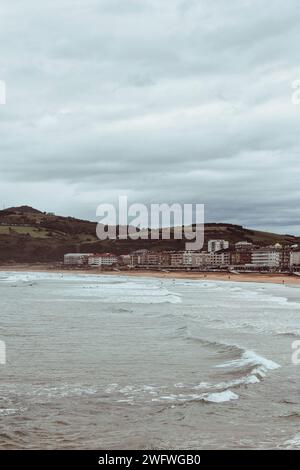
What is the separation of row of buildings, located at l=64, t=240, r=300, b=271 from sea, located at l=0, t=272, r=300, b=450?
140439 millimetres

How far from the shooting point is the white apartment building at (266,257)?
164 metres

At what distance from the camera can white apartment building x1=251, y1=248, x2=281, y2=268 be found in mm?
163500

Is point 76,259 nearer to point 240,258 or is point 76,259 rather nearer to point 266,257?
point 240,258

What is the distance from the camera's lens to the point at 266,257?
16675 cm

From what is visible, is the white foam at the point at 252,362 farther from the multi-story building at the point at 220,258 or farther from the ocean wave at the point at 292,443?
the multi-story building at the point at 220,258

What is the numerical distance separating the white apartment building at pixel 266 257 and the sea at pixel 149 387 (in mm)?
143166

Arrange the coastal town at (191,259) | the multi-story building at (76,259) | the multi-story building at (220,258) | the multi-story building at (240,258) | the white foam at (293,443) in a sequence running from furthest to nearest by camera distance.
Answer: the multi-story building at (76,259), the multi-story building at (220,258), the multi-story building at (240,258), the coastal town at (191,259), the white foam at (293,443)

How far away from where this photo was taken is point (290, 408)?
34.0ft

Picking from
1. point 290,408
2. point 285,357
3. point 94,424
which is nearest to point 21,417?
point 94,424

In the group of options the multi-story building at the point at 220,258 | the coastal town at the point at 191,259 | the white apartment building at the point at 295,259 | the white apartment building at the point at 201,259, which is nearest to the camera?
the white apartment building at the point at 295,259

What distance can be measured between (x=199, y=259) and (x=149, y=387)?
169 metres

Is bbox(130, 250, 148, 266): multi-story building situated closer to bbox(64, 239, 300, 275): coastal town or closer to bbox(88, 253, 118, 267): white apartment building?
bbox(64, 239, 300, 275): coastal town

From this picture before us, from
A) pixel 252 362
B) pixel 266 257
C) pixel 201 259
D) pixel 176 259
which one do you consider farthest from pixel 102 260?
pixel 252 362

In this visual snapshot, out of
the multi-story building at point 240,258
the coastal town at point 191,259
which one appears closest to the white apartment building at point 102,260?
the coastal town at point 191,259
